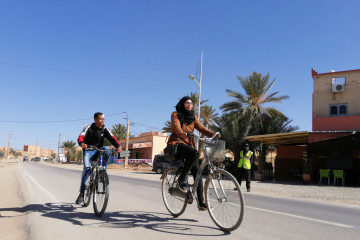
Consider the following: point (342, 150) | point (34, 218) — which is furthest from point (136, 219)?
point (342, 150)

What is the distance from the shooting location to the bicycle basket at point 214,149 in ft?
14.2

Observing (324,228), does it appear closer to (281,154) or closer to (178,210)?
(178,210)

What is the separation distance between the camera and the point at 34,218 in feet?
16.1

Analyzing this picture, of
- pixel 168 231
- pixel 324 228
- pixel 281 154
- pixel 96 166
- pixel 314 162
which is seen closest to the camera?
pixel 168 231

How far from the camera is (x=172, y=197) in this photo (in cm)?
525

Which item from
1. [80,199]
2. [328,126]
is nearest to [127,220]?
[80,199]

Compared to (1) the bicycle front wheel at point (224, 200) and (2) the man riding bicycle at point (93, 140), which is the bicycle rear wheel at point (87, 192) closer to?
(2) the man riding bicycle at point (93, 140)

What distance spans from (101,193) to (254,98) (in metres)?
26.4

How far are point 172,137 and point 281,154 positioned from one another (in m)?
24.7

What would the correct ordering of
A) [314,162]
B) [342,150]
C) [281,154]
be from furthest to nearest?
[281,154] < [314,162] < [342,150]

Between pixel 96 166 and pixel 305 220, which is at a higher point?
pixel 96 166

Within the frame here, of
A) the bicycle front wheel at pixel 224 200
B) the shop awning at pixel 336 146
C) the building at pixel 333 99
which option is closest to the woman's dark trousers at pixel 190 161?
the bicycle front wheel at pixel 224 200

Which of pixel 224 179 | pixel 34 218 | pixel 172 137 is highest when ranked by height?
pixel 172 137

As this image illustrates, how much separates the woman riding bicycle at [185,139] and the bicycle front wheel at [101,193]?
1208 millimetres
